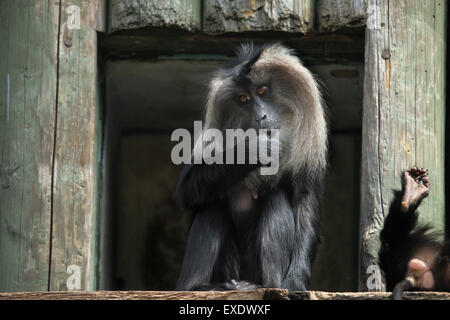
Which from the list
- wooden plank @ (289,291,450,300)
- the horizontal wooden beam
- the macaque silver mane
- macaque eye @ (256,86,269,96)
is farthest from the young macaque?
the horizontal wooden beam

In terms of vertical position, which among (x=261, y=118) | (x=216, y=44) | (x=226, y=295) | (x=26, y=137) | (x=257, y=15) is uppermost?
(x=257, y=15)

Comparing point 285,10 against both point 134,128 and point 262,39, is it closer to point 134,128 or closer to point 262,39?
point 262,39

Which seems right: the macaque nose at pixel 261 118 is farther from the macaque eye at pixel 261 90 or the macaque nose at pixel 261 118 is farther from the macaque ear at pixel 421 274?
the macaque ear at pixel 421 274

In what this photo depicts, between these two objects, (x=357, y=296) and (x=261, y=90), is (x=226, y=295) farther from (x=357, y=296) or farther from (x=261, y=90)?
(x=261, y=90)

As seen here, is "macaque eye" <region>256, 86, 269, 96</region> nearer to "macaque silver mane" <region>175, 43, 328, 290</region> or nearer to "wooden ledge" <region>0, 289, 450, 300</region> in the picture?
"macaque silver mane" <region>175, 43, 328, 290</region>

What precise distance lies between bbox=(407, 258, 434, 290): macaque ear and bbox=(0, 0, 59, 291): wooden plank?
2574 mm

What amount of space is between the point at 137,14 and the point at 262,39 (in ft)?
3.33

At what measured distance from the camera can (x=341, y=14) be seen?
681cm

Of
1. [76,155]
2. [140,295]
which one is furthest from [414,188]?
[76,155]

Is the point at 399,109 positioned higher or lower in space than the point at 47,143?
higher

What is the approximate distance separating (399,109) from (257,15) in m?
1.27

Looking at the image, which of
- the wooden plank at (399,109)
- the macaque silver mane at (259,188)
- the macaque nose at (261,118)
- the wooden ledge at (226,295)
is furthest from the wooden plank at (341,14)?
the wooden ledge at (226,295)
